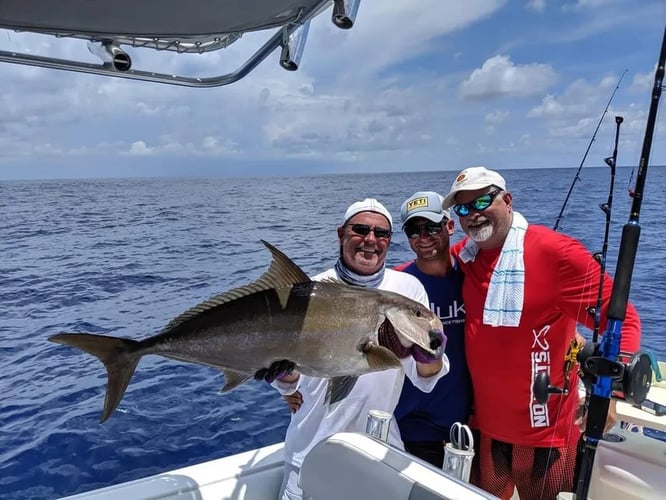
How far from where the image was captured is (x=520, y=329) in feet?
8.61

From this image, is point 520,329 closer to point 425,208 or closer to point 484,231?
point 484,231

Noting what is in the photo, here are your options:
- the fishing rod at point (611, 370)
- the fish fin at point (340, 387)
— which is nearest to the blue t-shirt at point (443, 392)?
the fishing rod at point (611, 370)

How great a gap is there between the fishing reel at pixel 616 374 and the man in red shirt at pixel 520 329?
231mm

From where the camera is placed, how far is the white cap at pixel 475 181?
8.82 feet

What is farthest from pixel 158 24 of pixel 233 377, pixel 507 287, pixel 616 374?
pixel 616 374

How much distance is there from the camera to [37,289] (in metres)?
10.4

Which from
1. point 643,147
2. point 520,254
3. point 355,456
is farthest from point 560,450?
point 643,147

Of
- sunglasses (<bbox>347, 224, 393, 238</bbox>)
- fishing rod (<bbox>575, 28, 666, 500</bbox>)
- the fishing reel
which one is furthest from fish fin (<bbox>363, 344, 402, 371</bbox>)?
fishing rod (<bbox>575, 28, 666, 500</bbox>)

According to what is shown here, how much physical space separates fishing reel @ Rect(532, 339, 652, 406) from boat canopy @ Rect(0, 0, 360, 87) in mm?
1700

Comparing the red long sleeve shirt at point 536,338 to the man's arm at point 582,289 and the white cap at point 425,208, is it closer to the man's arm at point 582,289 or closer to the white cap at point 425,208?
the man's arm at point 582,289

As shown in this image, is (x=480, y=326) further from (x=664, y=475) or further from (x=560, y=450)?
(x=664, y=475)

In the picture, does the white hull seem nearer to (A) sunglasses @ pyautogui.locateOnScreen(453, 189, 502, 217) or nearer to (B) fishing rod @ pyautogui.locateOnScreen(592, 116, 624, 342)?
(B) fishing rod @ pyautogui.locateOnScreen(592, 116, 624, 342)

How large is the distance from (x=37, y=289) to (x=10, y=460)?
6405mm

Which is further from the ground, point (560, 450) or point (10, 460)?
point (560, 450)
